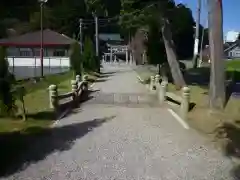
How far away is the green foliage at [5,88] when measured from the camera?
1230 cm

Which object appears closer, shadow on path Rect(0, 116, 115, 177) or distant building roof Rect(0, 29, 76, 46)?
shadow on path Rect(0, 116, 115, 177)

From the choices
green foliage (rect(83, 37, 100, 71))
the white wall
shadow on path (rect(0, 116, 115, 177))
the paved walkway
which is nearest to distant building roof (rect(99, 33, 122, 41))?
the white wall

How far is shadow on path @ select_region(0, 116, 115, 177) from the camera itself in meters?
Answer: 8.66

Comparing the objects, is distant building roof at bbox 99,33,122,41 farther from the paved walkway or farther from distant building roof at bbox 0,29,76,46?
the paved walkway

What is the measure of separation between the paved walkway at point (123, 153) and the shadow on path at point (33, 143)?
0.02 meters

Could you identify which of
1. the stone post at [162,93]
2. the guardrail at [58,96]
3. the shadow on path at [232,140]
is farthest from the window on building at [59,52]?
the shadow on path at [232,140]

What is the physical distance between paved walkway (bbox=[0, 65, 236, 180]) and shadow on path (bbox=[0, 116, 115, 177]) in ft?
0.07

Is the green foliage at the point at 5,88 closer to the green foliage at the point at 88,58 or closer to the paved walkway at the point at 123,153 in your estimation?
the paved walkway at the point at 123,153

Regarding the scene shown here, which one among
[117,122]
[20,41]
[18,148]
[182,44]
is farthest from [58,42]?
[18,148]

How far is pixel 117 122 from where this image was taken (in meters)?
14.0

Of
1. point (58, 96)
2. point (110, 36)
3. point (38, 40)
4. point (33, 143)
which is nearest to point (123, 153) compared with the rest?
point (33, 143)

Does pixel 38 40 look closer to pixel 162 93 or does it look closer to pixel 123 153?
pixel 162 93

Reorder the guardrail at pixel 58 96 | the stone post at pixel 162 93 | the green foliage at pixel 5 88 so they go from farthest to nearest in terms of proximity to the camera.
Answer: the stone post at pixel 162 93 → the guardrail at pixel 58 96 → the green foliage at pixel 5 88

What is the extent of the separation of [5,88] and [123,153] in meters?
4.48
